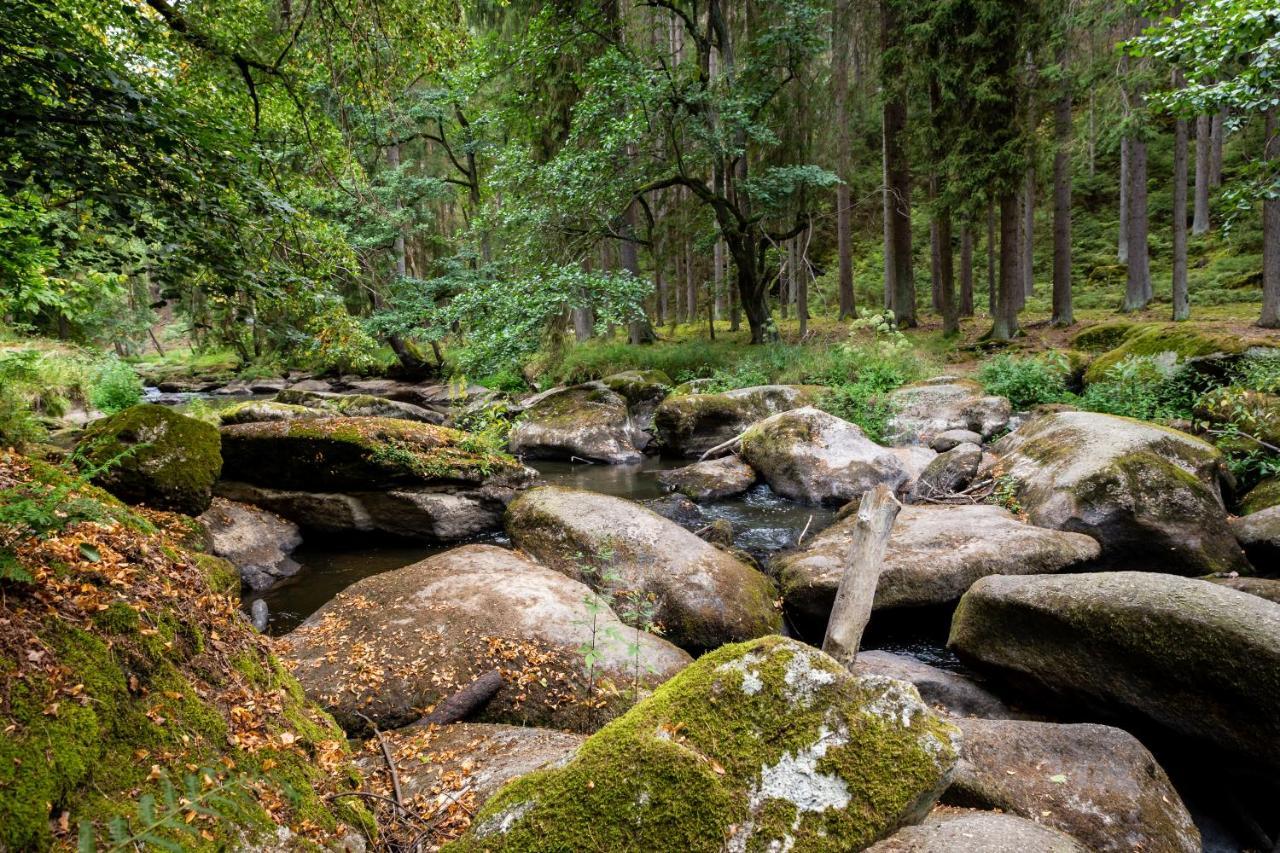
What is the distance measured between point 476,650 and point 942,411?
10.7 m

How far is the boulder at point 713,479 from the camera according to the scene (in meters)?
10.2

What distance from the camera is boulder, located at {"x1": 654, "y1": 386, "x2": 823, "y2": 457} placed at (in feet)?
42.9

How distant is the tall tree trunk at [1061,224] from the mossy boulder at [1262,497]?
10.3 metres

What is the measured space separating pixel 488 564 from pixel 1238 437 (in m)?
9.45

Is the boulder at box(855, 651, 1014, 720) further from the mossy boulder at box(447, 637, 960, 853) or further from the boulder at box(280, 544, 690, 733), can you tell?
the mossy boulder at box(447, 637, 960, 853)

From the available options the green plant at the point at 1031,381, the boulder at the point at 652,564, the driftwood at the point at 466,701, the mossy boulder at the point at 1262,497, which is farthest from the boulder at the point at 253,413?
the green plant at the point at 1031,381

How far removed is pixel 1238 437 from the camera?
7.71 m

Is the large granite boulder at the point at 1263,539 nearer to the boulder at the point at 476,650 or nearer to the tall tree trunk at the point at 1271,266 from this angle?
the boulder at the point at 476,650

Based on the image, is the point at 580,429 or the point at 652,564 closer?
the point at 652,564

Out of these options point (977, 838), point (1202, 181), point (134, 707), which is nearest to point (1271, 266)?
point (1202, 181)

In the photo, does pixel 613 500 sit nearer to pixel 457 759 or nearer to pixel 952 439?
pixel 457 759

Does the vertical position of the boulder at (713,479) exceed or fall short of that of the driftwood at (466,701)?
it falls short

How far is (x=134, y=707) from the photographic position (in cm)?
184

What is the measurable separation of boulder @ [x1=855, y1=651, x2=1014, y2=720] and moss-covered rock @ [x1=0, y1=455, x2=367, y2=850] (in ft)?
12.2
